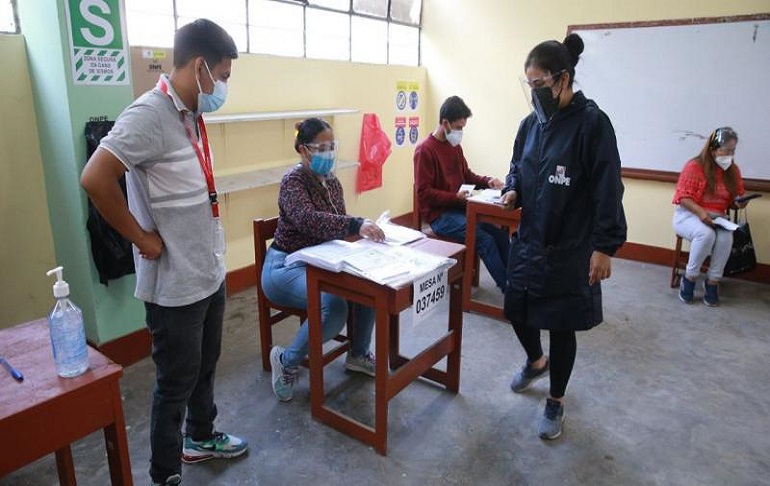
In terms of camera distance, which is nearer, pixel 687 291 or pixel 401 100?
pixel 687 291

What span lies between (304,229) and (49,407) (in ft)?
3.90

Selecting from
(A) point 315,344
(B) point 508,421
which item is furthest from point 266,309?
(B) point 508,421

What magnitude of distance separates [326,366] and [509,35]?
3343 mm

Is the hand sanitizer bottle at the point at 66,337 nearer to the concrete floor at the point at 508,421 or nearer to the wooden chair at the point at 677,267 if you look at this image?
the concrete floor at the point at 508,421

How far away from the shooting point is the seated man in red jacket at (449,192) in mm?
3346

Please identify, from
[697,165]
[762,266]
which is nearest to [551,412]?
[697,165]

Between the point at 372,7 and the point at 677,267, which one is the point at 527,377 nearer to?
the point at 677,267

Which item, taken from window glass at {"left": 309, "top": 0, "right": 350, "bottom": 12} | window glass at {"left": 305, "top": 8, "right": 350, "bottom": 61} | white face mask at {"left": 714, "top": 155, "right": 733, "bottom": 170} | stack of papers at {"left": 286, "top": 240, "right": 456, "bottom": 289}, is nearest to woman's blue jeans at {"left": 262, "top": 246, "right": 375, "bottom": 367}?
stack of papers at {"left": 286, "top": 240, "right": 456, "bottom": 289}

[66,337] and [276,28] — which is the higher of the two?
[276,28]

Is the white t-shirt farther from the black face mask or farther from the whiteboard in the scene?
the whiteboard

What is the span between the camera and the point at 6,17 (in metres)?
2.28

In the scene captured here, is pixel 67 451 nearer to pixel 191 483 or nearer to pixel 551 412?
pixel 191 483

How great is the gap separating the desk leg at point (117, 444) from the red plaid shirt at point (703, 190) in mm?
3565

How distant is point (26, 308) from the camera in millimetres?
2451
